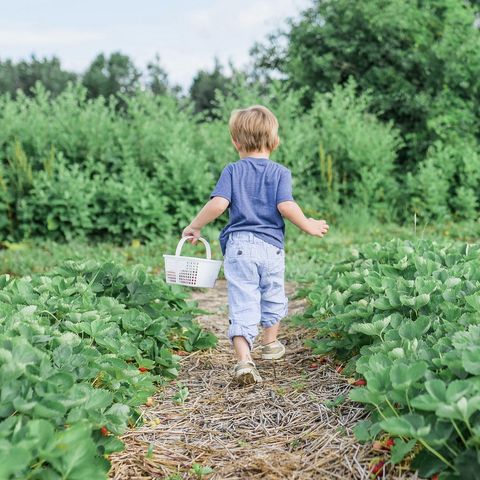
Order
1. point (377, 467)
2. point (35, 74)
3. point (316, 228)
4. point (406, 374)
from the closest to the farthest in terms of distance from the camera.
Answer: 1. point (406, 374)
2. point (377, 467)
3. point (316, 228)
4. point (35, 74)

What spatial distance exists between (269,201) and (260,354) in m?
0.89

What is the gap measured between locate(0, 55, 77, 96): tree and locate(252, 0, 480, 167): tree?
85.7ft

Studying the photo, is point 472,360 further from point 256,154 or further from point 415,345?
point 256,154

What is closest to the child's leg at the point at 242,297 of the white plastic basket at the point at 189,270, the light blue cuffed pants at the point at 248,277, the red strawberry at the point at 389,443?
the light blue cuffed pants at the point at 248,277

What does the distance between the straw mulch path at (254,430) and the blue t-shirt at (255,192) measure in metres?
0.73

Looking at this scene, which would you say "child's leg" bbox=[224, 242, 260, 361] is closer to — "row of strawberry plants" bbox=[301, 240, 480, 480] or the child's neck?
"row of strawberry plants" bbox=[301, 240, 480, 480]

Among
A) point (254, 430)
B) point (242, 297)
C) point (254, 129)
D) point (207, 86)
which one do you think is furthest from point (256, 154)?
point (207, 86)

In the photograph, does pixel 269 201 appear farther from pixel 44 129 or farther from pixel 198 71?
pixel 198 71

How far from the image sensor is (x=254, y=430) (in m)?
2.64

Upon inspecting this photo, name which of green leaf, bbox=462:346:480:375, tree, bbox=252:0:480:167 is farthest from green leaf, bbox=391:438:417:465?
tree, bbox=252:0:480:167

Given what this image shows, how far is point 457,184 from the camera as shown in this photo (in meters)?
9.76

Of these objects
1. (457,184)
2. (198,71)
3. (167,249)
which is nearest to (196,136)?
(167,249)

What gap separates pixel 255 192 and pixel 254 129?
0.31m

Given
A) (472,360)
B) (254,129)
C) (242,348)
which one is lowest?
(242,348)
